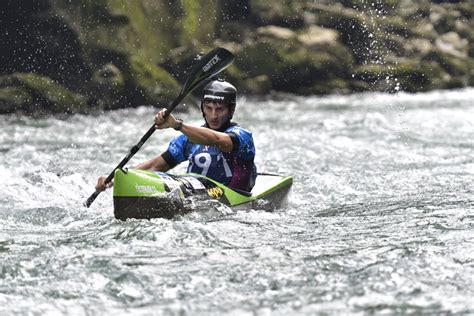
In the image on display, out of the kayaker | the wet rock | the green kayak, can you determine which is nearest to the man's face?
the kayaker

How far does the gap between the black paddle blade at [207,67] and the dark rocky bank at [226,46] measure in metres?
15.1

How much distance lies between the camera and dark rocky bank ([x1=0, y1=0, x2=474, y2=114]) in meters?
24.6

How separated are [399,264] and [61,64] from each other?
20537mm

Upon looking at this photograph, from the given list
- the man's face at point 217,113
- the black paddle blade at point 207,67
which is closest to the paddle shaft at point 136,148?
the man's face at point 217,113

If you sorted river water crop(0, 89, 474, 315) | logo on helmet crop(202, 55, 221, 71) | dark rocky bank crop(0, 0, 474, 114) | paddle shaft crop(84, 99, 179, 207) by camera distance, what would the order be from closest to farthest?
river water crop(0, 89, 474, 315), paddle shaft crop(84, 99, 179, 207), logo on helmet crop(202, 55, 221, 71), dark rocky bank crop(0, 0, 474, 114)

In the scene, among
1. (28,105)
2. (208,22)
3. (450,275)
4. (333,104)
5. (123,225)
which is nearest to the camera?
(450,275)

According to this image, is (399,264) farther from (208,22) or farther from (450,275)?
(208,22)

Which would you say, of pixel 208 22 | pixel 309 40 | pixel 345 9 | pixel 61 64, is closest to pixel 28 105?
pixel 61 64

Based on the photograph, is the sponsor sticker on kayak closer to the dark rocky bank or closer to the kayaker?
the kayaker

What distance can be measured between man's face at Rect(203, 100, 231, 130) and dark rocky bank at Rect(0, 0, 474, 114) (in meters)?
15.5

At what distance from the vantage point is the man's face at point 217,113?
8.39 m

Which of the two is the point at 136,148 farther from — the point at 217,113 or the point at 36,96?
the point at 36,96

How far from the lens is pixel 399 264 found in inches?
231

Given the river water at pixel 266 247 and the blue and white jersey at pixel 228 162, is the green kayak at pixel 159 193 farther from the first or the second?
the blue and white jersey at pixel 228 162
